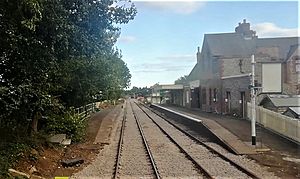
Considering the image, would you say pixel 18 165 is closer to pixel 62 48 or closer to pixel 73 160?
pixel 73 160

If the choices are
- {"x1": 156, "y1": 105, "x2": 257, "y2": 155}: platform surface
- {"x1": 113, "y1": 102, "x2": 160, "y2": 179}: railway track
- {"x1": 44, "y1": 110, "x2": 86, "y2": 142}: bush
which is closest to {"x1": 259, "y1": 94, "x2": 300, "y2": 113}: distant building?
{"x1": 156, "y1": 105, "x2": 257, "y2": 155}: platform surface

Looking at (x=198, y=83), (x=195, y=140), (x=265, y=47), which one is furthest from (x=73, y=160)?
(x=198, y=83)

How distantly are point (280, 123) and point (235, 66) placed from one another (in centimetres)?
2308

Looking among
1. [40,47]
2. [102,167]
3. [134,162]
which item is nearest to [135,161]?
[134,162]

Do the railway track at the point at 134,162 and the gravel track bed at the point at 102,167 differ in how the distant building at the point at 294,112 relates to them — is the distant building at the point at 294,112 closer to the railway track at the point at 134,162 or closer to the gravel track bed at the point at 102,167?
the railway track at the point at 134,162

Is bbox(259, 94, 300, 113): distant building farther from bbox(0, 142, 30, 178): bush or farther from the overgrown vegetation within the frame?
bbox(0, 142, 30, 178): bush

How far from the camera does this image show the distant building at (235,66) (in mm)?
33500

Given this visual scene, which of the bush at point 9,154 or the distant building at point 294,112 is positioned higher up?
the distant building at point 294,112

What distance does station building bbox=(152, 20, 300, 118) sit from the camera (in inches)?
1313

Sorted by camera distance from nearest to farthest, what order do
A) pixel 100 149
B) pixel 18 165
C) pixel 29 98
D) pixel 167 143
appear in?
pixel 18 165, pixel 29 98, pixel 100 149, pixel 167 143

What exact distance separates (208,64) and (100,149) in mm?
32921

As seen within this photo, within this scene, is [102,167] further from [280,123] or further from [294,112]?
[294,112]

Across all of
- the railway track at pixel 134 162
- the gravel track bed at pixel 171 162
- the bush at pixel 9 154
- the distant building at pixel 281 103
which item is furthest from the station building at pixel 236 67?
the bush at pixel 9 154

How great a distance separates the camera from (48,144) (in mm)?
17219
